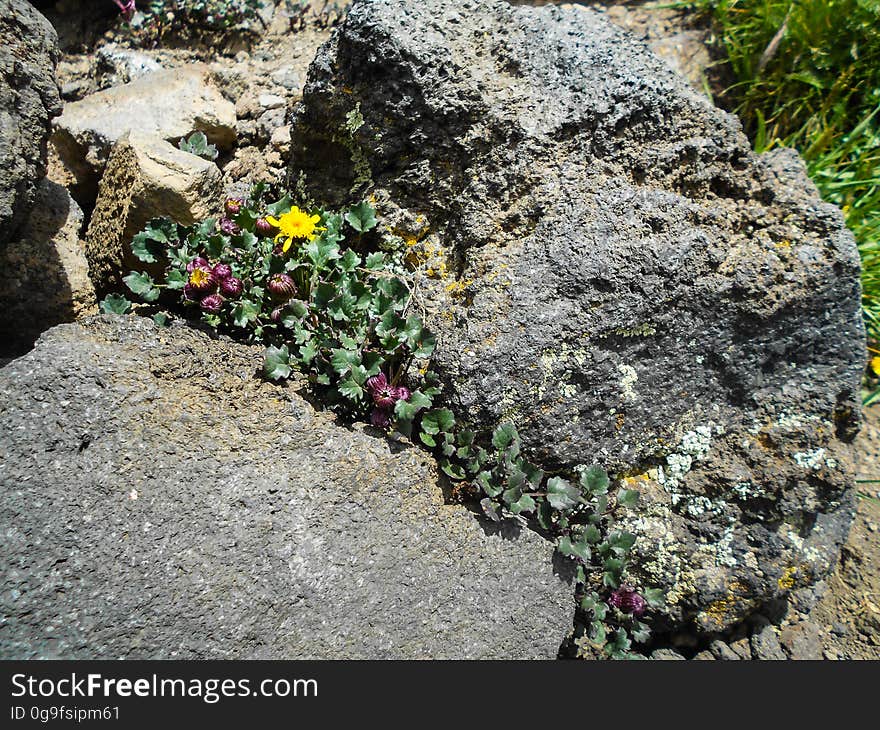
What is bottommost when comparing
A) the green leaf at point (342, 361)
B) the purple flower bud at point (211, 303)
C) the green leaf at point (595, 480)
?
the purple flower bud at point (211, 303)

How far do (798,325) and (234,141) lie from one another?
2564mm

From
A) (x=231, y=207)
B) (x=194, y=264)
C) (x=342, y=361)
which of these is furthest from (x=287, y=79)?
(x=342, y=361)

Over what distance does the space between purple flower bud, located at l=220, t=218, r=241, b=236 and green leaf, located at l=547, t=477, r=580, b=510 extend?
1.55 m

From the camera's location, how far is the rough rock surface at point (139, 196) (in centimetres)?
283

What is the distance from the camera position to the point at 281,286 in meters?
2.84

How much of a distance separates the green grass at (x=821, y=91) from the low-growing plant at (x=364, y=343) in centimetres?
223

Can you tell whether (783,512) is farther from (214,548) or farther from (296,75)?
(296,75)

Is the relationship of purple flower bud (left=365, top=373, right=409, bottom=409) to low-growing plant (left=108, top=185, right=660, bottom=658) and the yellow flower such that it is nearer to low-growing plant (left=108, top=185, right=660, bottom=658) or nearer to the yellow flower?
low-growing plant (left=108, top=185, right=660, bottom=658)

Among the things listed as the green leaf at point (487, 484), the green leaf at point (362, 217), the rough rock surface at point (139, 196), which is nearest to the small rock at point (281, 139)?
the rough rock surface at point (139, 196)

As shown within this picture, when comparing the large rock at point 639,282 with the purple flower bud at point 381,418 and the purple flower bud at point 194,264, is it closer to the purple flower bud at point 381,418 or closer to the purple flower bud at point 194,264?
the purple flower bud at point 381,418

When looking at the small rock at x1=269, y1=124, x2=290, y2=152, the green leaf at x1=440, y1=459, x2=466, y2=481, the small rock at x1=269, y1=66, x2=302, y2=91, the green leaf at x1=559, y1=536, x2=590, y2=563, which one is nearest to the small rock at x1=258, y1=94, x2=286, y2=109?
the small rock at x1=269, y1=66, x2=302, y2=91

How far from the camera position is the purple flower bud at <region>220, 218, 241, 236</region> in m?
2.96

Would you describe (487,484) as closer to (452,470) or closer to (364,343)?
(452,470)

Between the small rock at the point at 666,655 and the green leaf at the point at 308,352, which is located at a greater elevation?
the green leaf at the point at 308,352
